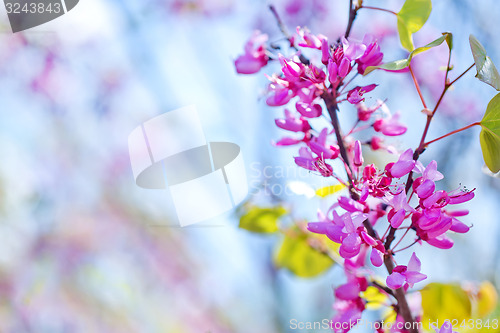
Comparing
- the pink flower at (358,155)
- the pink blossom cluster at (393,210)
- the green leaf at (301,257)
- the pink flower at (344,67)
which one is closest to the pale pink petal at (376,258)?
the pink blossom cluster at (393,210)

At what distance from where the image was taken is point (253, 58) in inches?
29.2

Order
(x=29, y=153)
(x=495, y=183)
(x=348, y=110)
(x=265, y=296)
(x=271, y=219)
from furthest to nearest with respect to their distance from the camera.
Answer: (x=29, y=153) < (x=265, y=296) < (x=495, y=183) < (x=348, y=110) < (x=271, y=219)

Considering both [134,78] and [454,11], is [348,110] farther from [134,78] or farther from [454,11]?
[134,78]

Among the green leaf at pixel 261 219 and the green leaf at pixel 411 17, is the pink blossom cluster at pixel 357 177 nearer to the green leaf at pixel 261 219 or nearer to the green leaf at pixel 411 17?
the green leaf at pixel 411 17

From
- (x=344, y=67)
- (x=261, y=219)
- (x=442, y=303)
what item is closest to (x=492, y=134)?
(x=344, y=67)

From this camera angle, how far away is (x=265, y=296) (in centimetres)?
236

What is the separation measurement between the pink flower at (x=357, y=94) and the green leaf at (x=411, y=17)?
0.10 m

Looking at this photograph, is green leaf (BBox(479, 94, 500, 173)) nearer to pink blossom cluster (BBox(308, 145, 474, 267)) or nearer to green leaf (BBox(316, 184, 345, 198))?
pink blossom cluster (BBox(308, 145, 474, 267))

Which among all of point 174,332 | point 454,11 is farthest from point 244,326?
point 454,11

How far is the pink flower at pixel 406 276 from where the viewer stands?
1.63ft

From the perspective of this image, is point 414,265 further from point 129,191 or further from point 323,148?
point 129,191

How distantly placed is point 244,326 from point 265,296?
1.40ft

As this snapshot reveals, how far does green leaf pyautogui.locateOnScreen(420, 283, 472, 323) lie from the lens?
2.55 ft

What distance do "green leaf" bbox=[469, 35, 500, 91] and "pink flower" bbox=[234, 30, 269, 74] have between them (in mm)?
312
